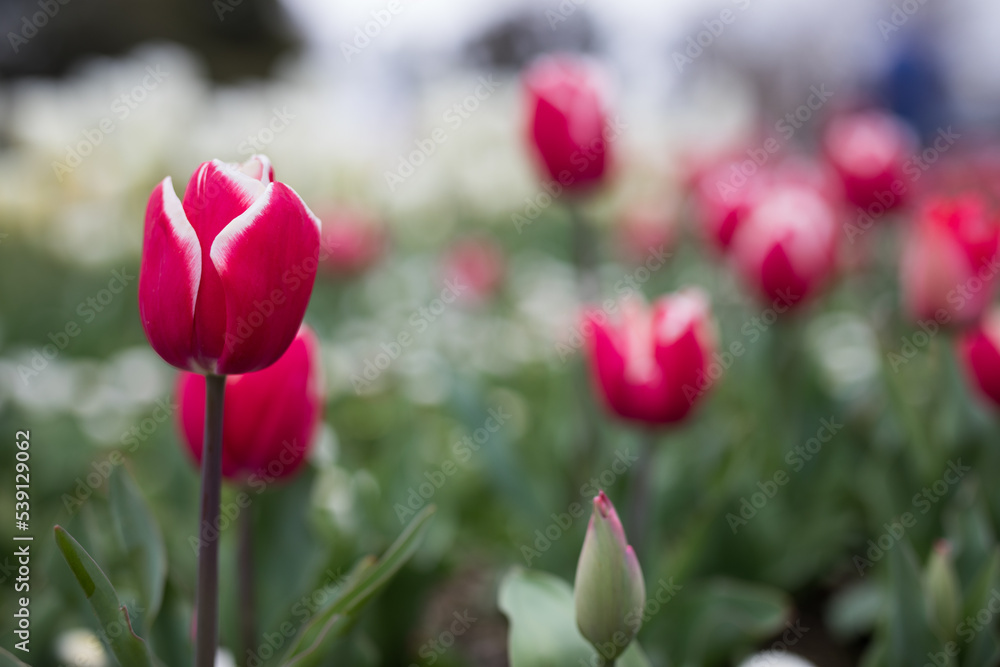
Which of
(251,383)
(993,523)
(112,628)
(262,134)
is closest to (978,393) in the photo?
(993,523)

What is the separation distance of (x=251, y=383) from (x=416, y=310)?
2.45m

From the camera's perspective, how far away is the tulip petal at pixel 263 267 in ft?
1.96

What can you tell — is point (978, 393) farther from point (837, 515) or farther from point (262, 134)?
point (262, 134)

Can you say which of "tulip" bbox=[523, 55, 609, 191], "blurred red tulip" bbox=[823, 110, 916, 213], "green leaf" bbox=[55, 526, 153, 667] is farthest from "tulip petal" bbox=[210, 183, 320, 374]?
"blurred red tulip" bbox=[823, 110, 916, 213]

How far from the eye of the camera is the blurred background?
3.61 ft

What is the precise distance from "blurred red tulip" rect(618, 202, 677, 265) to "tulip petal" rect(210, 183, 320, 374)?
255 centimetres

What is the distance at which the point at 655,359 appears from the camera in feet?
3.63

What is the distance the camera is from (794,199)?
1.59m

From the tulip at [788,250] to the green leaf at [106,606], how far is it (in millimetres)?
1260

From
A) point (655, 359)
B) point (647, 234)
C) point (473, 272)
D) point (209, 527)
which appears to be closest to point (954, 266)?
point (655, 359)

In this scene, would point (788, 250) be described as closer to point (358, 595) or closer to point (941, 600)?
point (941, 600)

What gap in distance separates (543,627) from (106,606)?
39 centimetres

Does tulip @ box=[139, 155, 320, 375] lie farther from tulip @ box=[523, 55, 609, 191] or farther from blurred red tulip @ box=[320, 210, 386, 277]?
blurred red tulip @ box=[320, 210, 386, 277]

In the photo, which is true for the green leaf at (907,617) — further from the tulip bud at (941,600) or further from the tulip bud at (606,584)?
the tulip bud at (606,584)
